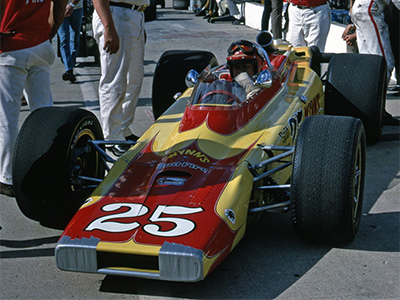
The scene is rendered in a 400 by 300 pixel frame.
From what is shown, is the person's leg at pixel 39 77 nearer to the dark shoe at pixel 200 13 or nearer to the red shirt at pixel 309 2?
the red shirt at pixel 309 2

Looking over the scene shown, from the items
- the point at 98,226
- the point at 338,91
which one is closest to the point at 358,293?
the point at 98,226

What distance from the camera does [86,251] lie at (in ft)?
14.1

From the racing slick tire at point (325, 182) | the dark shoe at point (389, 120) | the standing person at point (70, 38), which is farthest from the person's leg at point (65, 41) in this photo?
the racing slick tire at point (325, 182)

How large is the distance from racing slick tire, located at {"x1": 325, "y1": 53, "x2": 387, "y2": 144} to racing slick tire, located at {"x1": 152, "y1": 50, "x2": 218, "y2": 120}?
146 cm

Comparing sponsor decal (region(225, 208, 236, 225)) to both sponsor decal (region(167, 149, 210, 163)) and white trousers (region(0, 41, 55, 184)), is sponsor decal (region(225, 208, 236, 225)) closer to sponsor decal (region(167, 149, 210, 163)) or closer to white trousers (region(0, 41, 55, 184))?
sponsor decal (region(167, 149, 210, 163))

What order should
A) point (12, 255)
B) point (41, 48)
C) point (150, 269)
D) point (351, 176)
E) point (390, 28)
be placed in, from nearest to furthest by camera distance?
point (150, 269) < point (351, 176) < point (12, 255) < point (41, 48) < point (390, 28)

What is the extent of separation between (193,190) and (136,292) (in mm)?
817

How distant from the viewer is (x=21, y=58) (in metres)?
5.80

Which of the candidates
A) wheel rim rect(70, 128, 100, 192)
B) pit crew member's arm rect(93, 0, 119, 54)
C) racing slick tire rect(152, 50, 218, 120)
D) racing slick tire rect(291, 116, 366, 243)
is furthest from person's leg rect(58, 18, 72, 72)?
racing slick tire rect(291, 116, 366, 243)

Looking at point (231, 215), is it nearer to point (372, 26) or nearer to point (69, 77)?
point (372, 26)

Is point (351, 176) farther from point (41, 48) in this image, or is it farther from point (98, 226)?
point (41, 48)

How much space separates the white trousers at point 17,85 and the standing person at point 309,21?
177 inches

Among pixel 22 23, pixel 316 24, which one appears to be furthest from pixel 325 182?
pixel 316 24

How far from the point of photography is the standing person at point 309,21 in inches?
373
